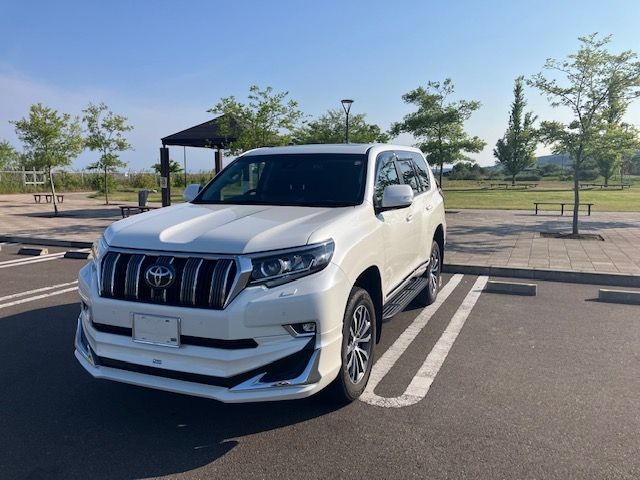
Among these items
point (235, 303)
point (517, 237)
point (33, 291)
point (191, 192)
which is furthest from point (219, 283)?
point (517, 237)

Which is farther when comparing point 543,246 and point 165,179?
point 165,179

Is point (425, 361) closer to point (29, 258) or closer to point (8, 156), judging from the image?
point (29, 258)

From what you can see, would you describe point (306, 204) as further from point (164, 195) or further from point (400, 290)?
A: point (164, 195)

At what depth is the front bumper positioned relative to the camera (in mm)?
2834

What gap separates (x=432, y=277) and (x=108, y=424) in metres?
4.11

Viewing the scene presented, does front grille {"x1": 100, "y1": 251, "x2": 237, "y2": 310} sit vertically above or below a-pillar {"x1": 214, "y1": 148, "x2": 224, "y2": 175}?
below

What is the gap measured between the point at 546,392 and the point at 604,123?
10610 mm

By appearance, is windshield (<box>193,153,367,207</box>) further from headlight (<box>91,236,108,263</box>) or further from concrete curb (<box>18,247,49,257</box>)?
concrete curb (<box>18,247,49,257</box>)

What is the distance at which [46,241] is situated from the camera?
11.9 meters

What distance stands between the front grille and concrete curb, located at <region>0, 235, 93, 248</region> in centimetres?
875

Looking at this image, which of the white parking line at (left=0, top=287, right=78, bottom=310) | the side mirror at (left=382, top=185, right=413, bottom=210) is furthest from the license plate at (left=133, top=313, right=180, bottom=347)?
the white parking line at (left=0, top=287, right=78, bottom=310)

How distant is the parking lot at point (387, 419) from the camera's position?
9.19 feet

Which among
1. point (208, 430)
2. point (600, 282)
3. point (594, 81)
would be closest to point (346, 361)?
point (208, 430)

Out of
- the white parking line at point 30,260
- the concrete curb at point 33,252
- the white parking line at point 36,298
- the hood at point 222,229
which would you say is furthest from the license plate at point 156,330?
the concrete curb at point 33,252
